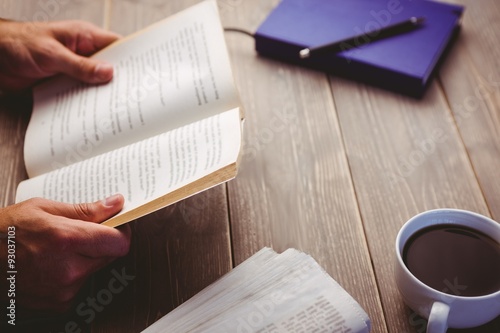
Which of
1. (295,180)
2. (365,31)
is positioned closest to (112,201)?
(295,180)

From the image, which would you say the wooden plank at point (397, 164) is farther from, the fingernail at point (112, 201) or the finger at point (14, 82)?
the finger at point (14, 82)

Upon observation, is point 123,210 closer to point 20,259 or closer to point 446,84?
point 20,259

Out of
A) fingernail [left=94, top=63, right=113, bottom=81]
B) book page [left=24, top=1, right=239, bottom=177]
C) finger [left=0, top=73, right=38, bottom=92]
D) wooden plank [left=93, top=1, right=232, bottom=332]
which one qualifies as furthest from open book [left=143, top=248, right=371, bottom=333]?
finger [left=0, top=73, right=38, bottom=92]

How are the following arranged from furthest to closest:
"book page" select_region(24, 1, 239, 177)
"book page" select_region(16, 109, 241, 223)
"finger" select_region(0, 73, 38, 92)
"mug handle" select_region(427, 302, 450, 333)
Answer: "finger" select_region(0, 73, 38, 92), "book page" select_region(24, 1, 239, 177), "book page" select_region(16, 109, 241, 223), "mug handle" select_region(427, 302, 450, 333)

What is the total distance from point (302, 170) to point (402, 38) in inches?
12.5

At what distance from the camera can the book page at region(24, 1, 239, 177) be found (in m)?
0.79

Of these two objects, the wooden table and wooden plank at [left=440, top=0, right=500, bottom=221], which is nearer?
the wooden table

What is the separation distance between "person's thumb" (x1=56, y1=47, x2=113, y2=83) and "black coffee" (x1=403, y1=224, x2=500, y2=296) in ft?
1.63

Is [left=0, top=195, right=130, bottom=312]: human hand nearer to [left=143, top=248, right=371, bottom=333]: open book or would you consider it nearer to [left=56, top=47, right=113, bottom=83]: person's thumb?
[left=143, top=248, right=371, bottom=333]: open book

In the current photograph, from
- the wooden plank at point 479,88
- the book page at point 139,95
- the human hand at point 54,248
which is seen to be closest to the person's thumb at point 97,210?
the human hand at point 54,248

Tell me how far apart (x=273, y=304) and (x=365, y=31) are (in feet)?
1.84

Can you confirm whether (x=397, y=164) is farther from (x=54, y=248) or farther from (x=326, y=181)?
(x=54, y=248)

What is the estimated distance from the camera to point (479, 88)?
0.94 meters

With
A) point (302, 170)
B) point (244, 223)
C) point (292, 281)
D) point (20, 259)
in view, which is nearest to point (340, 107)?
point (302, 170)
